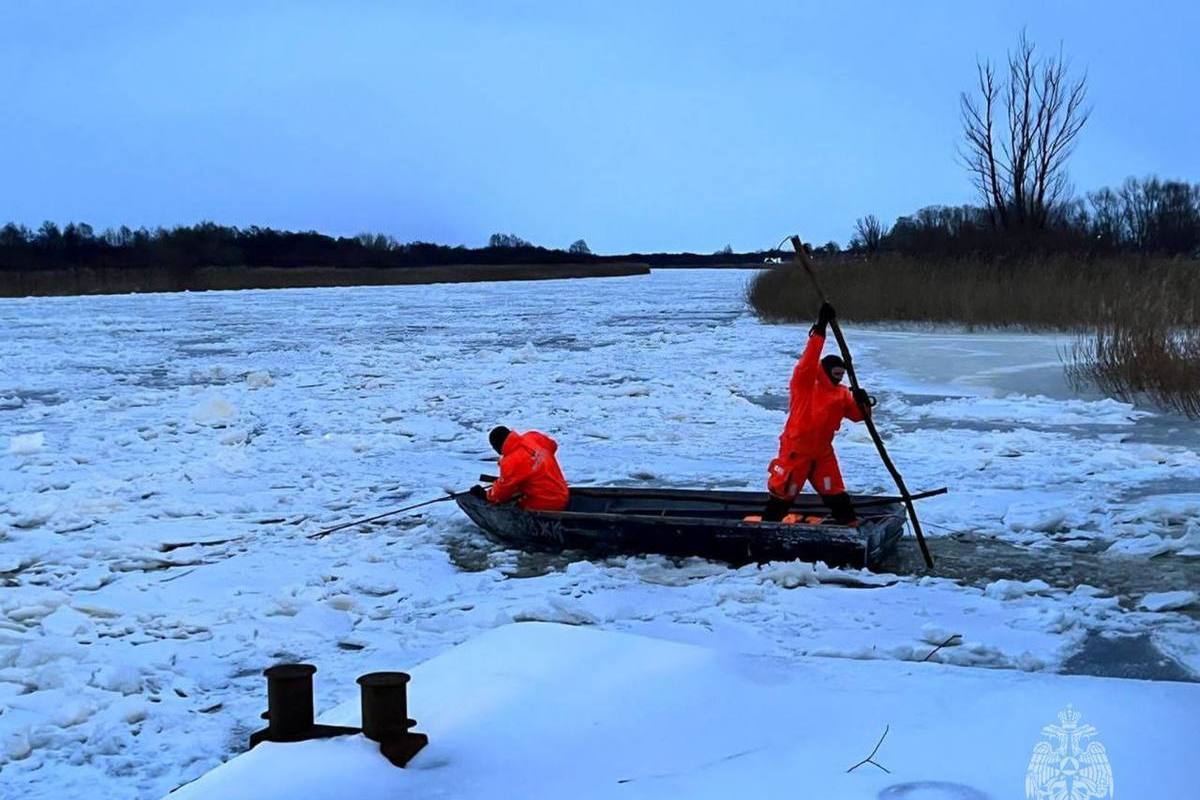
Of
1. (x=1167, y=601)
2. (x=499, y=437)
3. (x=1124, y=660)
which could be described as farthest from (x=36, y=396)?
(x=1124, y=660)

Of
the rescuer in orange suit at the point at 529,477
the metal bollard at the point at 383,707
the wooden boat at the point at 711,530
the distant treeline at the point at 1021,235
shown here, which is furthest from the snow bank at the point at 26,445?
the distant treeline at the point at 1021,235

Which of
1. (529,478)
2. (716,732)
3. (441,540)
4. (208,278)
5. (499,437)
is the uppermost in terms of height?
(208,278)

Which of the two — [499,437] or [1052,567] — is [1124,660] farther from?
[499,437]

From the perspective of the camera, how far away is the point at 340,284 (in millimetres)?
65000

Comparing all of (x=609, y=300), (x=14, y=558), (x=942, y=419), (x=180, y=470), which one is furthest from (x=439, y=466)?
(x=609, y=300)

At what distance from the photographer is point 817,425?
21.5 feet

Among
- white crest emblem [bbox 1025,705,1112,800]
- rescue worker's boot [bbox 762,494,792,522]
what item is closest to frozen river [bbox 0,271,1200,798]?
rescue worker's boot [bbox 762,494,792,522]

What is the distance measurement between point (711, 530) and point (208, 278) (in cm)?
6026

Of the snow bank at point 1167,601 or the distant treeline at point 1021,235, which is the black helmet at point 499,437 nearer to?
the snow bank at point 1167,601

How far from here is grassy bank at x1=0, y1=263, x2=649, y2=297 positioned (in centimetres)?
5197

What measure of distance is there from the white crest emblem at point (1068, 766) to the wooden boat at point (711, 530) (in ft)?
8.44

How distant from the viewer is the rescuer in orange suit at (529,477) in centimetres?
717

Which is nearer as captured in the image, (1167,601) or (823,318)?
(1167,601)

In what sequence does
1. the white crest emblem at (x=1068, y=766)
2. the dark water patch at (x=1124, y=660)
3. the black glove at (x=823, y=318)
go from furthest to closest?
the black glove at (x=823, y=318)
the dark water patch at (x=1124, y=660)
the white crest emblem at (x=1068, y=766)
